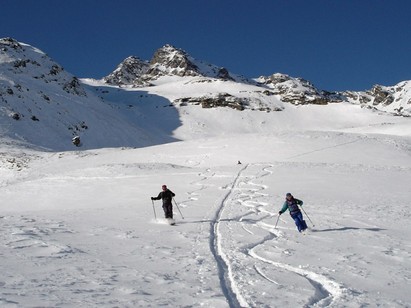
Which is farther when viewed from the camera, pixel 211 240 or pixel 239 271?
pixel 211 240

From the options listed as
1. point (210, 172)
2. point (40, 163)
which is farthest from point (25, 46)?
point (210, 172)

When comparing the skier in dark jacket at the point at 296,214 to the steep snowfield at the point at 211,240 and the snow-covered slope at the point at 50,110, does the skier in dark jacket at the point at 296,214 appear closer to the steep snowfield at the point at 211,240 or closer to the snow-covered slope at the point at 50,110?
the steep snowfield at the point at 211,240

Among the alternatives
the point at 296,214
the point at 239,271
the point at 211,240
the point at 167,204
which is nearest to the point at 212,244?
the point at 211,240

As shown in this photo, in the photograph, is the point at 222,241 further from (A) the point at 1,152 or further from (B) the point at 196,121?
(B) the point at 196,121

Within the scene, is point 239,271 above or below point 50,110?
below

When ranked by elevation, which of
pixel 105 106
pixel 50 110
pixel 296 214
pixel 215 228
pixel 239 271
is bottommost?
pixel 239 271

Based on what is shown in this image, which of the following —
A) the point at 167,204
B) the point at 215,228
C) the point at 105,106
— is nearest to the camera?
the point at 215,228

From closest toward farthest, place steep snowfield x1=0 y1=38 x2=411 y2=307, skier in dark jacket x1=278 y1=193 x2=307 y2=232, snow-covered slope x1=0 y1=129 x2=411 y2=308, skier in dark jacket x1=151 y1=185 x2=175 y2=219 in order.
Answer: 1. snow-covered slope x1=0 y1=129 x2=411 y2=308
2. steep snowfield x1=0 y1=38 x2=411 y2=307
3. skier in dark jacket x1=278 y1=193 x2=307 y2=232
4. skier in dark jacket x1=151 y1=185 x2=175 y2=219

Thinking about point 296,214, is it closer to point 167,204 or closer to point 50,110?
point 167,204

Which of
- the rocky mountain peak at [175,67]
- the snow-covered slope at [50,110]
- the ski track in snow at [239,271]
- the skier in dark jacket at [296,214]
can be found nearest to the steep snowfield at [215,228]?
the ski track in snow at [239,271]

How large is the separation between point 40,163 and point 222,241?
37.7 meters

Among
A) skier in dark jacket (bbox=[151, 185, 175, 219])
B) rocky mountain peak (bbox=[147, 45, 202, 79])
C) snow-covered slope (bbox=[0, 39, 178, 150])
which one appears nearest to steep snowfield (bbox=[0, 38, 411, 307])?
skier in dark jacket (bbox=[151, 185, 175, 219])

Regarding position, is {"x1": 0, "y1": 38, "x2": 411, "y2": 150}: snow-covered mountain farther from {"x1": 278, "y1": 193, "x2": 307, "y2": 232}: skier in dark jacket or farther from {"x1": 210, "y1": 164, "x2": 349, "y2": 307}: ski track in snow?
{"x1": 278, "y1": 193, "x2": 307, "y2": 232}: skier in dark jacket

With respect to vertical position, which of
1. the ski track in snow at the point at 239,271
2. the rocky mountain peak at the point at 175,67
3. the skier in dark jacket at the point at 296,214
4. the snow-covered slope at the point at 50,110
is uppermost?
the rocky mountain peak at the point at 175,67
